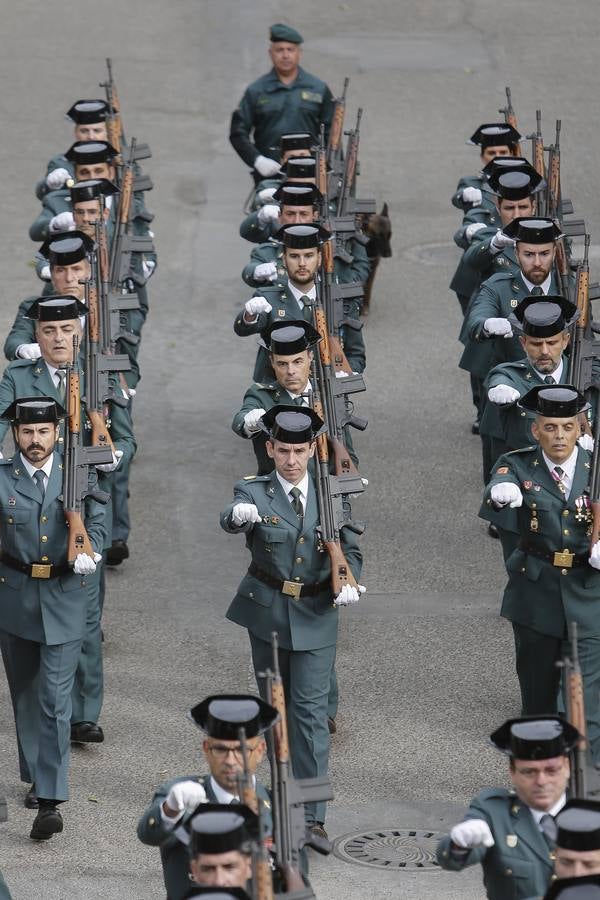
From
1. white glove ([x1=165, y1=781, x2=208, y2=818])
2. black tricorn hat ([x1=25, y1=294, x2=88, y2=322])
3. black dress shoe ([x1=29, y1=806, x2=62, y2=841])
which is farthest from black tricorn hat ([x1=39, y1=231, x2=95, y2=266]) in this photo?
white glove ([x1=165, y1=781, x2=208, y2=818])

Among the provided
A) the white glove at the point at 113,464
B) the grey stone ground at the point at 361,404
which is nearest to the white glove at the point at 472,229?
the grey stone ground at the point at 361,404

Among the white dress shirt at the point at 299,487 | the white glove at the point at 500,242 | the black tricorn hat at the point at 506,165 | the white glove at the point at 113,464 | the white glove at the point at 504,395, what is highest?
the black tricorn hat at the point at 506,165

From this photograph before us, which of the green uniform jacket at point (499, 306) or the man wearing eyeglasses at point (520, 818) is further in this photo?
the green uniform jacket at point (499, 306)

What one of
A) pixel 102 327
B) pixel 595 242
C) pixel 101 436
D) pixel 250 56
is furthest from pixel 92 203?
pixel 250 56

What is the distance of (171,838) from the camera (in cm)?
755

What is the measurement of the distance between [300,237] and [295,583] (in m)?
3.26

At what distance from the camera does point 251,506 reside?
9.61 m

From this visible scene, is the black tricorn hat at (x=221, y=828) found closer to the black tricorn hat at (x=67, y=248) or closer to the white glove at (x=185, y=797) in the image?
the white glove at (x=185, y=797)

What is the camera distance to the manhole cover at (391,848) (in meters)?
9.49

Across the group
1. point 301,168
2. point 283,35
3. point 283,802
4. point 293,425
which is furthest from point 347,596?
point 283,35

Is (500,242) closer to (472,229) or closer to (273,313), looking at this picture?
(472,229)

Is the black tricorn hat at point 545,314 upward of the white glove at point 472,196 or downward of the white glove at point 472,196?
downward

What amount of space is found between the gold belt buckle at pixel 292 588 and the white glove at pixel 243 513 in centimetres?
35

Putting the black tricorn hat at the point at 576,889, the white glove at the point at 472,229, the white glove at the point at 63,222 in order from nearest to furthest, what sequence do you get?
the black tricorn hat at the point at 576,889, the white glove at the point at 63,222, the white glove at the point at 472,229
